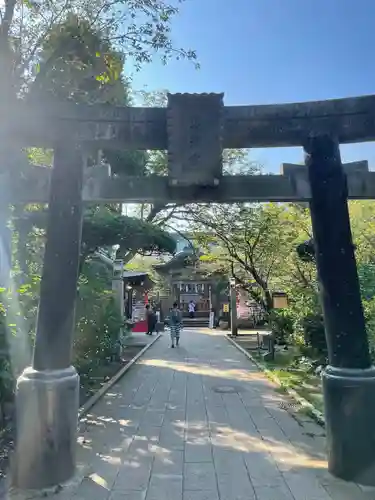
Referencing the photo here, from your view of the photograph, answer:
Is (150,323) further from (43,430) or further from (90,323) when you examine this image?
(43,430)

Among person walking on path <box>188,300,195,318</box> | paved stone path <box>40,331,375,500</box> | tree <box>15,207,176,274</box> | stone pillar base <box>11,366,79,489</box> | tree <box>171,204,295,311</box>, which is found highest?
tree <box>171,204,295,311</box>

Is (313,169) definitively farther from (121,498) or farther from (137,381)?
(137,381)

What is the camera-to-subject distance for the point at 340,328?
440cm

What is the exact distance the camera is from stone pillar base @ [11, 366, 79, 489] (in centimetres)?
414

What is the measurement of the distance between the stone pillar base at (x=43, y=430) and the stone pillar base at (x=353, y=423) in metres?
2.68

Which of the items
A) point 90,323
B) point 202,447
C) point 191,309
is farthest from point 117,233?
point 191,309

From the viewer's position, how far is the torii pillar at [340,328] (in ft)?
13.7

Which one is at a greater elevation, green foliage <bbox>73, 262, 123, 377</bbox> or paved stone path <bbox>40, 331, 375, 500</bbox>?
green foliage <bbox>73, 262, 123, 377</bbox>

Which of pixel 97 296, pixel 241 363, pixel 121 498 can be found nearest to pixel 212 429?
pixel 121 498

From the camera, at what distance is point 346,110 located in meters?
4.73

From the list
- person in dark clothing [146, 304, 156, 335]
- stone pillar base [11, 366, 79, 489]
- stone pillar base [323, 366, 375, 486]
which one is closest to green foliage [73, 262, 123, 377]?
stone pillar base [11, 366, 79, 489]

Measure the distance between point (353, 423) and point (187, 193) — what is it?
2.98 metres

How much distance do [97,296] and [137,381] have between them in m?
2.65

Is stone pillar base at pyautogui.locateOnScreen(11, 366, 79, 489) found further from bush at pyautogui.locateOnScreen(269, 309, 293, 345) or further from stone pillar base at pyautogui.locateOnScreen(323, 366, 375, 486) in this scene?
bush at pyautogui.locateOnScreen(269, 309, 293, 345)
